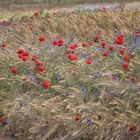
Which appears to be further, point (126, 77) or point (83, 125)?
point (126, 77)

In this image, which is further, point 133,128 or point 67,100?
point 67,100

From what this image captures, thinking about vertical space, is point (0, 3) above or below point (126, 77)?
below

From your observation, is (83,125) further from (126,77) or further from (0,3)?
(0,3)

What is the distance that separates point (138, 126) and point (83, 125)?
0.77 m

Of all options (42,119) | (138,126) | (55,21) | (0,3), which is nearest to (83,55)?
(42,119)

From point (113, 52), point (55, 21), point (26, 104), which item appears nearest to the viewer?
point (26, 104)

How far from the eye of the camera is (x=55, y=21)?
14.0 meters

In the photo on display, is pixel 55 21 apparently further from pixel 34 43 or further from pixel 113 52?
pixel 113 52

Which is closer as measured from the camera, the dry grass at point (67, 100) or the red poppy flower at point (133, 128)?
the red poppy flower at point (133, 128)

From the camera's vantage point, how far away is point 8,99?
8227 mm

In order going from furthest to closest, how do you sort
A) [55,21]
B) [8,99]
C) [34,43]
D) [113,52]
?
[55,21] → [34,43] → [113,52] → [8,99]

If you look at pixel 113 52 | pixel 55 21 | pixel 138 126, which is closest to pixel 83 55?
pixel 113 52

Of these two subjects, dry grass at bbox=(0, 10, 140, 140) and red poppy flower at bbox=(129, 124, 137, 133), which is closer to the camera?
red poppy flower at bbox=(129, 124, 137, 133)

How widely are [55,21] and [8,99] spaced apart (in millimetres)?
6087
